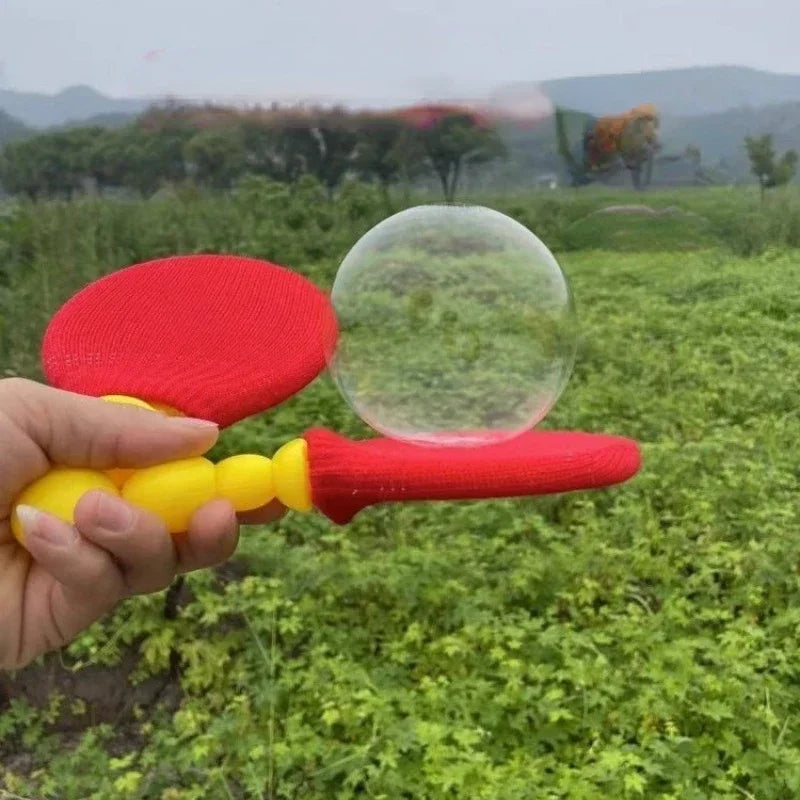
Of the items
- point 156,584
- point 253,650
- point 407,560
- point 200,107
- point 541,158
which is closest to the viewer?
point 156,584

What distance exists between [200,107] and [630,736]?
16.4ft

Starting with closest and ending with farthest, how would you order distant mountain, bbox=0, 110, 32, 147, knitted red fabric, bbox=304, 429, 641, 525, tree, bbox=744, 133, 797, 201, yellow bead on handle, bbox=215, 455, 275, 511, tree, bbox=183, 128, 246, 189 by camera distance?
knitted red fabric, bbox=304, 429, 641, 525
yellow bead on handle, bbox=215, 455, 275, 511
distant mountain, bbox=0, 110, 32, 147
tree, bbox=183, 128, 246, 189
tree, bbox=744, 133, 797, 201

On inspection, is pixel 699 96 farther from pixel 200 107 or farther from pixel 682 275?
pixel 200 107

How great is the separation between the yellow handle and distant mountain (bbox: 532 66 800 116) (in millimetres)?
6672

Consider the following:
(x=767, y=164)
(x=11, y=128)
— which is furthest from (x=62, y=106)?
(x=767, y=164)

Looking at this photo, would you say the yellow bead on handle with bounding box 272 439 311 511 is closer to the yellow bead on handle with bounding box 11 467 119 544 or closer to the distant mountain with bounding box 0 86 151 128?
the yellow bead on handle with bounding box 11 467 119 544

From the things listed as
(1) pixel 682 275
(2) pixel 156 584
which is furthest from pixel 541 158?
(2) pixel 156 584

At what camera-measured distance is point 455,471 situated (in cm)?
83

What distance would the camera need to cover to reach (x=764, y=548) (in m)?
2.79

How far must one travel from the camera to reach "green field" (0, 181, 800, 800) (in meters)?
2.08

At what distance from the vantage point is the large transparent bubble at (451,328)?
1.12m

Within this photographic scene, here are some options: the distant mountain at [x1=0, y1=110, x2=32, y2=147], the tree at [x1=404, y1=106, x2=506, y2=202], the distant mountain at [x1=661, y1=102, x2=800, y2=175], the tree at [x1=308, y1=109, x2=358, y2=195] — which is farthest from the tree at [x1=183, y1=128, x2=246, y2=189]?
the distant mountain at [x1=661, y1=102, x2=800, y2=175]

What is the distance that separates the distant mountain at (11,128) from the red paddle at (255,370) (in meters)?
5.33

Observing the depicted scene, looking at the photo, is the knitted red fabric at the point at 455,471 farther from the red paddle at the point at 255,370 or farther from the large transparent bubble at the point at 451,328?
the large transparent bubble at the point at 451,328
